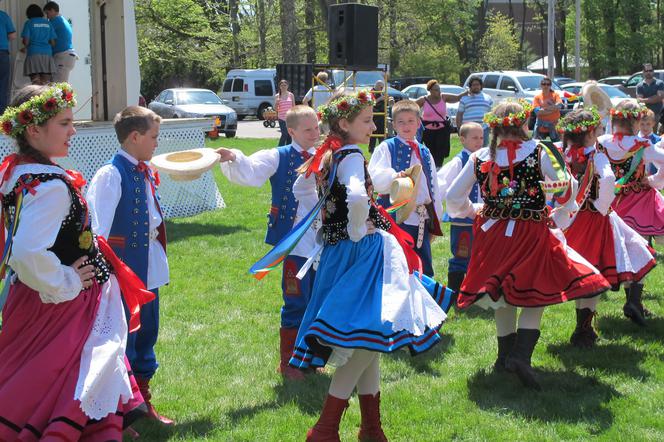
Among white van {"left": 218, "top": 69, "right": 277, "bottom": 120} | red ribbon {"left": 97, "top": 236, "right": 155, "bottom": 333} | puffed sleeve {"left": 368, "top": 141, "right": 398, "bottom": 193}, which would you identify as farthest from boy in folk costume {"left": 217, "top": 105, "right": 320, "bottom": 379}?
white van {"left": 218, "top": 69, "right": 277, "bottom": 120}

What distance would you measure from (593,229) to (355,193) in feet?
8.96

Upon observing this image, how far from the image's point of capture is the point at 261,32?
40.1 m

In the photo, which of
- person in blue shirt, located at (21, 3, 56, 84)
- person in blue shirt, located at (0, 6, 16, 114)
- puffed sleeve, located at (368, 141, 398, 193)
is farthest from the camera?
person in blue shirt, located at (21, 3, 56, 84)

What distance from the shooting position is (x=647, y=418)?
4738 millimetres

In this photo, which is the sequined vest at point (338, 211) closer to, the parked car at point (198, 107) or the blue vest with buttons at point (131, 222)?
the blue vest with buttons at point (131, 222)

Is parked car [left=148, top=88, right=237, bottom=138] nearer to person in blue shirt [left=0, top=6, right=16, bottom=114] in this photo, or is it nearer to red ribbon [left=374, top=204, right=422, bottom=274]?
person in blue shirt [left=0, top=6, right=16, bottom=114]

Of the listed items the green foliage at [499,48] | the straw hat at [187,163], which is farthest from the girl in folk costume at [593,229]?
the green foliage at [499,48]

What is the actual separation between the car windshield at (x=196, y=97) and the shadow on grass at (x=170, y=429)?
22931 mm

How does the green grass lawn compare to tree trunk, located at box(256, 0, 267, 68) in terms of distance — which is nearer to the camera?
the green grass lawn

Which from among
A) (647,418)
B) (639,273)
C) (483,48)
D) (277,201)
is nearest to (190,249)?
(277,201)

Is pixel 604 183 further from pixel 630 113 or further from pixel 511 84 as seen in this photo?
pixel 511 84

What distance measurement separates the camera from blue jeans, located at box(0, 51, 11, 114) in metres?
11.7

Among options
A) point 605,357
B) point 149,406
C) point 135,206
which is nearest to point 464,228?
point 605,357

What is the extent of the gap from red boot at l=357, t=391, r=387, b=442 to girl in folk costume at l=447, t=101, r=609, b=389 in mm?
1135
